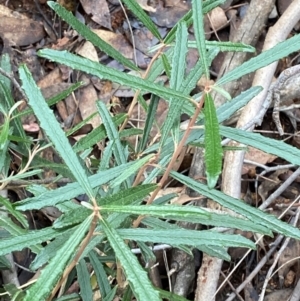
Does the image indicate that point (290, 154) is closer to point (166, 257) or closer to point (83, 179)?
point (83, 179)

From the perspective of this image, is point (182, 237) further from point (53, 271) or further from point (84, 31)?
point (84, 31)

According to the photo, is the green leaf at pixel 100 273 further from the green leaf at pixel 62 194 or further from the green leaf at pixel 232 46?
the green leaf at pixel 232 46

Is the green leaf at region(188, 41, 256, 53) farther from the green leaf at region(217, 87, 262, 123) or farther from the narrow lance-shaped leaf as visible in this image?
the narrow lance-shaped leaf

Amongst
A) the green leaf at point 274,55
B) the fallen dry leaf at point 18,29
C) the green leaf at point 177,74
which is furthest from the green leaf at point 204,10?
the fallen dry leaf at point 18,29

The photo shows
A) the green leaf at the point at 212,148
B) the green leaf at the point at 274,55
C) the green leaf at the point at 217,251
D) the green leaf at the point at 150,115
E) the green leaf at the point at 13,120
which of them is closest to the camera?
the green leaf at the point at 212,148

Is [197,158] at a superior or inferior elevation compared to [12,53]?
inferior

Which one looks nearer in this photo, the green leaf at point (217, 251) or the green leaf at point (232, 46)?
the green leaf at point (232, 46)

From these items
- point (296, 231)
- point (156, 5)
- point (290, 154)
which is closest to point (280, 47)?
point (290, 154)

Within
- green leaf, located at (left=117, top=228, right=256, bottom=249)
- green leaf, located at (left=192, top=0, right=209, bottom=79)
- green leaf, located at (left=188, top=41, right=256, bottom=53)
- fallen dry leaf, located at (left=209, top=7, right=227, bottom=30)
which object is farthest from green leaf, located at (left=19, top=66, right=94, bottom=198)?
fallen dry leaf, located at (left=209, top=7, right=227, bottom=30)
